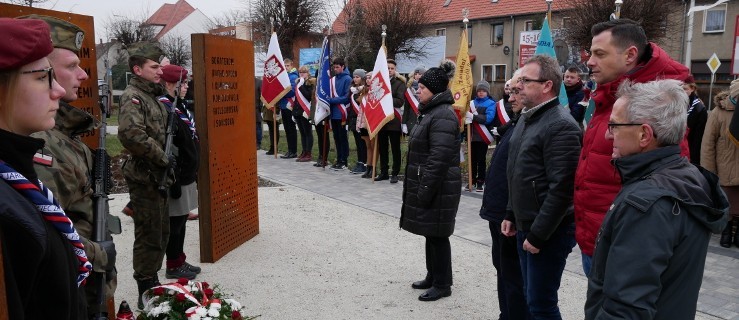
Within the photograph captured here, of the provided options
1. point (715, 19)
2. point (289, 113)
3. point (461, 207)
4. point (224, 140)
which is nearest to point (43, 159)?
point (224, 140)

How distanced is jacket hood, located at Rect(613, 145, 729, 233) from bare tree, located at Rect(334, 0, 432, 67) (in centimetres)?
3589

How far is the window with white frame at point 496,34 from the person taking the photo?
41.9 metres

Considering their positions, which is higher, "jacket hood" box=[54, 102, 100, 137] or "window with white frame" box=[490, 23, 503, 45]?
"window with white frame" box=[490, 23, 503, 45]

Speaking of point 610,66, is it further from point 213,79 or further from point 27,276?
point 213,79

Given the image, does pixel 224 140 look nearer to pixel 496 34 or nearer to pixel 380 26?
pixel 380 26

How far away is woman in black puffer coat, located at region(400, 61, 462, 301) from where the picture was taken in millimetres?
4504

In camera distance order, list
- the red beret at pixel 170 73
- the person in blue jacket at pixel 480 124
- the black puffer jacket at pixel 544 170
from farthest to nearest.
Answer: the person in blue jacket at pixel 480 124
the red beret at pixel 170 73
the black puffer jacket at pixel 544 170

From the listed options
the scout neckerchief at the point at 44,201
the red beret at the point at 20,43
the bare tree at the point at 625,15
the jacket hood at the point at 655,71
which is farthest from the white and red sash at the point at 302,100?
the bare tree at the point at 625,15

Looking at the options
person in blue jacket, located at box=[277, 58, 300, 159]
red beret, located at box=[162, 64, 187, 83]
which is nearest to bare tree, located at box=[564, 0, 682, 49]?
person in blue jacket, located at box=[277, 58, 300, 159]

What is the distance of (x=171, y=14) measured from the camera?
70062 mm

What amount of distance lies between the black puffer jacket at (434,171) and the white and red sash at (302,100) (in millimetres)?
7964

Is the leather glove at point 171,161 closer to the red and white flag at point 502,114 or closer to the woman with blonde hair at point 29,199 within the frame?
the woman with blonde hair at point 29,199

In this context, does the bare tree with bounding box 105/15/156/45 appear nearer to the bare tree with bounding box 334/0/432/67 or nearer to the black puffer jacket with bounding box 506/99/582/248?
the bare tree with bounding box 334/0/432/67

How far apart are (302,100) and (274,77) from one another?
0.98 meters
